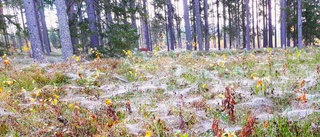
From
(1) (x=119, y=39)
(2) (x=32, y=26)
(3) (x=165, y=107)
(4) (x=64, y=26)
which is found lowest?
(3) (x=165, y=107)

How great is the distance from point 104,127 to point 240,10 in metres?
30.7

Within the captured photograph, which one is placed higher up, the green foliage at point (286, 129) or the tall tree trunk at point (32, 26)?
the tall tree trunk at point (32, 26)

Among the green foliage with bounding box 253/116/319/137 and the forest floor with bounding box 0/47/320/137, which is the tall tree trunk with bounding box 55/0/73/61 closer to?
the forest floor with bounding box 0/47/320/137

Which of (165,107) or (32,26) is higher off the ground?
(32,26)

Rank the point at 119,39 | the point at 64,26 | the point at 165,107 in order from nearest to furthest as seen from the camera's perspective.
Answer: the point at 165,107 < the point at 64,26 < the point at 119,39

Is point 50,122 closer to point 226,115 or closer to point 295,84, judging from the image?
point 226,115

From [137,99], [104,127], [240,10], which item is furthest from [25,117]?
[240,10]

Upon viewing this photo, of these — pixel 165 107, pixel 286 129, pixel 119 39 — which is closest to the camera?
pixel 286 129

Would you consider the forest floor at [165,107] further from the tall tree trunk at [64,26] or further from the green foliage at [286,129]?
the tall tree trunk at [64,26]

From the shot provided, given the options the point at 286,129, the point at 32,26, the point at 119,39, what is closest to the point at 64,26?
the point at 32,26

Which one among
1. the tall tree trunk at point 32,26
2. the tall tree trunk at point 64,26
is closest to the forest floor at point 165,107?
the tall tree trunk at point 64,26

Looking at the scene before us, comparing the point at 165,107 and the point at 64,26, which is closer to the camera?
the point at 165,107

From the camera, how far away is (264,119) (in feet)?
9.09

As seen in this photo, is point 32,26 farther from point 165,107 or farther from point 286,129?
point 286,129
